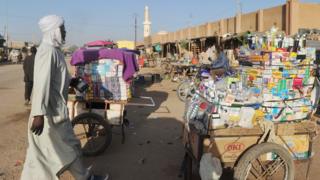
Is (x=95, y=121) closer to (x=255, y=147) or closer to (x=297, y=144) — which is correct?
(x=255, y=147)

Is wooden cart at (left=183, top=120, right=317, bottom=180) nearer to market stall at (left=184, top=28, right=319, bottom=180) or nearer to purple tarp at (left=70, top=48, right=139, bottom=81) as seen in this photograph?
market stall at (left=184, top=28, right=319, bottom=180)

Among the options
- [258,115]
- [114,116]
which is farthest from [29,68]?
[258,115]

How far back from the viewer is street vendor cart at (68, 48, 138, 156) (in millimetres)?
7070

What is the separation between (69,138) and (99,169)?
1533 millimetres

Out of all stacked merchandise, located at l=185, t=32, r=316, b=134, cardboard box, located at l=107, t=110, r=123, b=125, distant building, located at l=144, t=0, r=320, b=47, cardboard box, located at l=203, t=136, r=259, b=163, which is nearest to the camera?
cardboard box, located at l=203, t=136, r=259, b=163

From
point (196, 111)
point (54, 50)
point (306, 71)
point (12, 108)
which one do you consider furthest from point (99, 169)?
point (12, 108)

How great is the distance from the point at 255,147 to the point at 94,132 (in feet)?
10.5

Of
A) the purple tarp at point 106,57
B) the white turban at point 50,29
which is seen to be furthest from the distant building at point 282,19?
the white turban at point 50,29

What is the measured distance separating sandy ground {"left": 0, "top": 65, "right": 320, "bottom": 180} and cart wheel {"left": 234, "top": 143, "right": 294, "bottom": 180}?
1.51ft

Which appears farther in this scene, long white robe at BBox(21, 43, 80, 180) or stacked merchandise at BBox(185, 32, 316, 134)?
stacked merchandise at BBox(185, 32, 316, 134)

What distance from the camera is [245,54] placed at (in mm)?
5398

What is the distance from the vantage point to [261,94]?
4918mm

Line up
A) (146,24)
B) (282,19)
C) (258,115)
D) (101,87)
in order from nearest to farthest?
(258,115) → (101,87) → (282,19) → (146,24)

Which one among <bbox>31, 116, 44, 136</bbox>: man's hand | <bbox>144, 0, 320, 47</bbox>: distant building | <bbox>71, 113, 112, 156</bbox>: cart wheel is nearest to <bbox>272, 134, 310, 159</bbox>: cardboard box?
<bbox>31, 116, 44, 136</bbox>: man's hand
